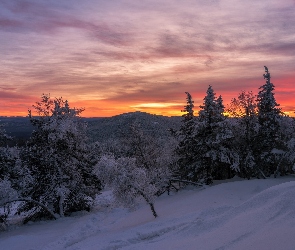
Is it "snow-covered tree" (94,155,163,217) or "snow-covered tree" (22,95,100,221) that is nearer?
"snow-covered tree" (94,155,163,217)

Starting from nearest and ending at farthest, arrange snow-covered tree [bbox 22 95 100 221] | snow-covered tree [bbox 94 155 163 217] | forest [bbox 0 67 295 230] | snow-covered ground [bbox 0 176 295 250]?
1. snow-covered ground [bbox 0 176 295 250]
2. snow-covered tree [bbox 94 155 163 217]
3. forest [bbox 0 67 295 230]
4. snow-covered tree [bbox 22 95 100 221]

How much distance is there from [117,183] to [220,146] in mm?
15489

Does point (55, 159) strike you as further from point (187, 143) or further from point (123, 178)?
point (187, 143)

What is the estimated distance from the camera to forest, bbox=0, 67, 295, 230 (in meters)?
24.4

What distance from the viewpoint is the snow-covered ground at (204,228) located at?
905cm

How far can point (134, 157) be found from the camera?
112 ft

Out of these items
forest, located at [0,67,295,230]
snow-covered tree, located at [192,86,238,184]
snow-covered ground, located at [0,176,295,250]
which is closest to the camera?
snow-covered ground, located at [0,176,295,250]

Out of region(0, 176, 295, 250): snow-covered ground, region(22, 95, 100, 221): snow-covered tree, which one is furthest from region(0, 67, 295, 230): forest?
region(0, 176, 295, 250): snow-covered ground

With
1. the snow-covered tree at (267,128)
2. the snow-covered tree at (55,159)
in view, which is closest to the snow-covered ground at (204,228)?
the snow-covered tree at (55,159)

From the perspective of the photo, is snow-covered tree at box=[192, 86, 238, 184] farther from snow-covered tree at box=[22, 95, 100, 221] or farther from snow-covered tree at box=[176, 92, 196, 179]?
snow-covered tree at box=[22, 95, 100, 221]

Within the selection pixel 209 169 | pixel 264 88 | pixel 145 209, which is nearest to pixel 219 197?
pixel 145 209

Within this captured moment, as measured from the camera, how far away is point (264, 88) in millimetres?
34562

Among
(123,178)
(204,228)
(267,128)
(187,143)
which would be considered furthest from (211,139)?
(204,228)

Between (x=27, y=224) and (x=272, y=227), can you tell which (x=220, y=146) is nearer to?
(x=27, y=224)
